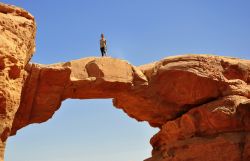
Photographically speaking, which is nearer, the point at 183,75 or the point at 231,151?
the point at 231,151

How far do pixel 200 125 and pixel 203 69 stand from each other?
227 cm

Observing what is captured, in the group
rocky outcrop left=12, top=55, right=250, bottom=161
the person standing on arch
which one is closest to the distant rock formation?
rocky outcrop left=12, top=55, right=250, bottom=161

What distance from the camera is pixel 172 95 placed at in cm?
1503

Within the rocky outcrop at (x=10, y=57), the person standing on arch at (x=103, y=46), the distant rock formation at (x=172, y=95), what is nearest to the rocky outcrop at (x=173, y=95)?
the distant rock formation at (x=172, y=95)

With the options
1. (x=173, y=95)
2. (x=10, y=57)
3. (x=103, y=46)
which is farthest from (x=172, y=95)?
(x=10, y=57)

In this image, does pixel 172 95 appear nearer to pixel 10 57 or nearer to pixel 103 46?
pixel 103 46

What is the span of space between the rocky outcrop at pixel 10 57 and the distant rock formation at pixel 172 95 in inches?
159

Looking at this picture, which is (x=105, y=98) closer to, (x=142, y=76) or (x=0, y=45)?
(x=142, y=76)

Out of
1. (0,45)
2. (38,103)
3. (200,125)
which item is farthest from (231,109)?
(0,45)

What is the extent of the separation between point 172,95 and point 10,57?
27.6 feet

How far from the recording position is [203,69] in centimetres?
1448

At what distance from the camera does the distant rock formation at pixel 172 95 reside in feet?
44.3

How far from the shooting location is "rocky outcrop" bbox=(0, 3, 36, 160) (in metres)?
7.98

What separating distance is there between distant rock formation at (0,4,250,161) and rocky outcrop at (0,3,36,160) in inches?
159
